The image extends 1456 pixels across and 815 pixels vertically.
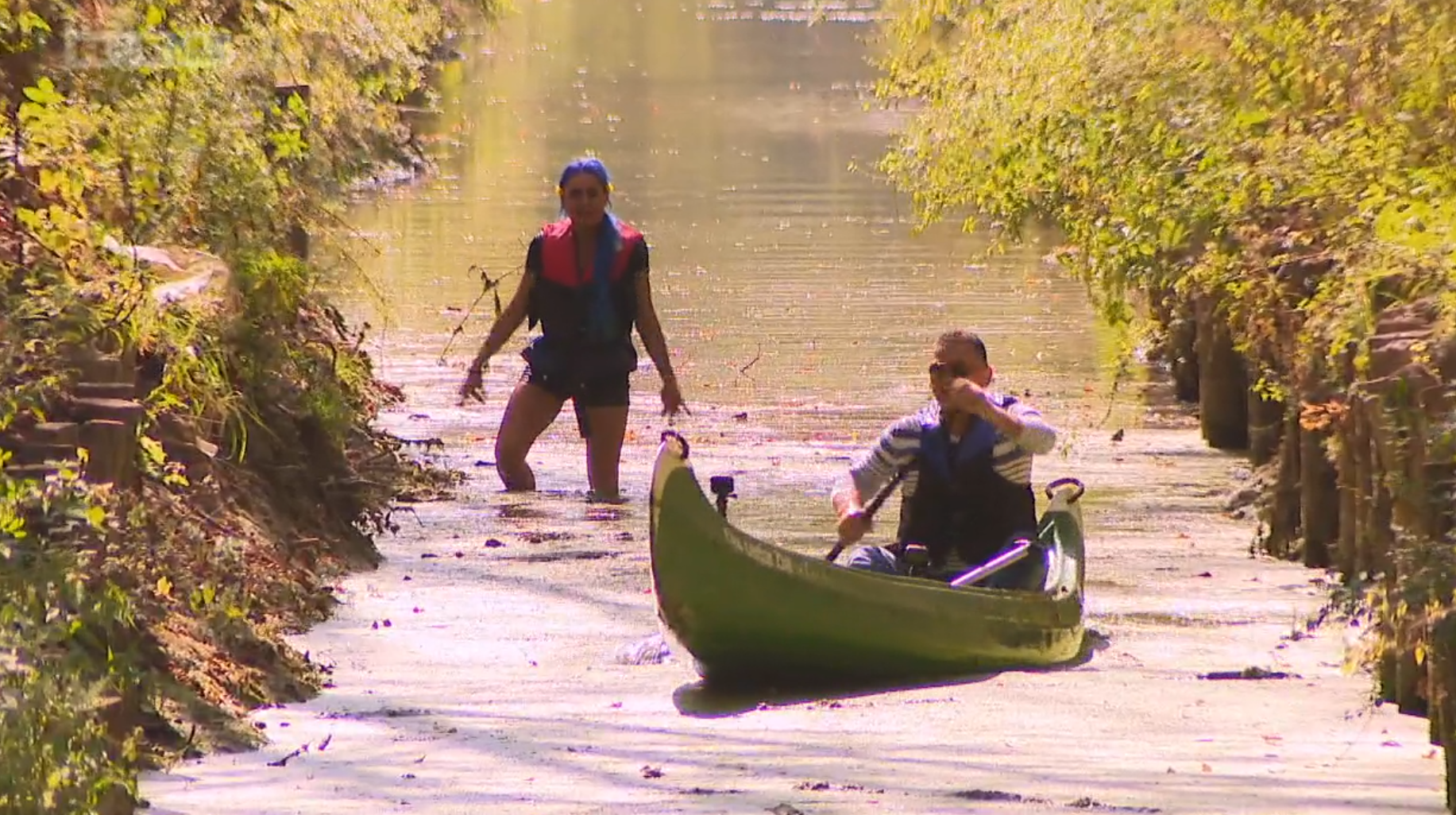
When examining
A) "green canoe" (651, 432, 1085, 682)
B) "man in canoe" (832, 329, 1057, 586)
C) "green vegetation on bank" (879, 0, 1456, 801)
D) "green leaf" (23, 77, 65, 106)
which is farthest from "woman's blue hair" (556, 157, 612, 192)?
"green leaf" (23, 77, 65, 106)

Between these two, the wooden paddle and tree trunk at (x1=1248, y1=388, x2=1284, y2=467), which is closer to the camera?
the wooden paddle

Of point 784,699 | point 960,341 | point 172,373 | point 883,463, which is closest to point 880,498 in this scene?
point 883,463

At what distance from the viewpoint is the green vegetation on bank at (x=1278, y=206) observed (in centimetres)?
813

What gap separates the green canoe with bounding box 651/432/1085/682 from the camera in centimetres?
893

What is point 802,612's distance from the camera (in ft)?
30.1

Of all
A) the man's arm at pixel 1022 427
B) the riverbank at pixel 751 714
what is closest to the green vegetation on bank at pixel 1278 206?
the riverbank at pixel 751 714

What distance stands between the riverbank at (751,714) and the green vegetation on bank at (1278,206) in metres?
0.39

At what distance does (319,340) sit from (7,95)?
253 cm

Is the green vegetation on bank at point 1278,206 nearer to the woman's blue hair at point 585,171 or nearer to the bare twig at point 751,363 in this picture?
the bare twig at point 751,363

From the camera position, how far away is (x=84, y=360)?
7645mm

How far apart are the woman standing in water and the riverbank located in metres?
0.56

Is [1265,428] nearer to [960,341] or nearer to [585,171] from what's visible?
[585,171]

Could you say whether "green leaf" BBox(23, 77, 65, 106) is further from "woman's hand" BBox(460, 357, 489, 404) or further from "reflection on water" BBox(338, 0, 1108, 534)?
"reflection on water" BBox(338, 0, 1108, 534)

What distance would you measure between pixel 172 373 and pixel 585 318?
3.89 metres
